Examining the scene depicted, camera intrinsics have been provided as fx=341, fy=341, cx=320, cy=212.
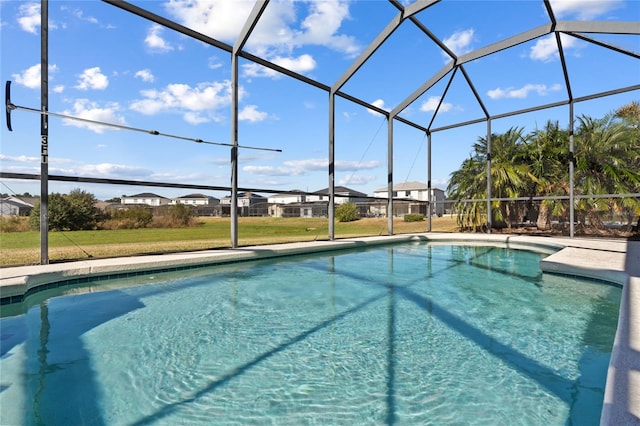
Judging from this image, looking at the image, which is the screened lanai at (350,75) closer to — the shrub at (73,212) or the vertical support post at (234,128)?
the vertical support post at (234,128)

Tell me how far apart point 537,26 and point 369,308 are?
8.60 m

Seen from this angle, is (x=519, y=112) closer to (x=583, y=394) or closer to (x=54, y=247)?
(x=583, y=394)

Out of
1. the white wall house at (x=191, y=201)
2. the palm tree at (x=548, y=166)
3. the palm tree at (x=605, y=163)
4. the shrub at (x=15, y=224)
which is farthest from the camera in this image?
the palm tree at (x=548, y=166)

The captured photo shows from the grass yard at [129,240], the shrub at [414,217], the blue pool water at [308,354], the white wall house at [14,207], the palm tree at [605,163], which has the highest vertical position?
the palm tree at [605,163]

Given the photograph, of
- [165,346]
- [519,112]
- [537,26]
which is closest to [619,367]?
[165,346]

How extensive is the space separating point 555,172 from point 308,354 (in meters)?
13.3

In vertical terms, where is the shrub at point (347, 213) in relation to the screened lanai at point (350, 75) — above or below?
below

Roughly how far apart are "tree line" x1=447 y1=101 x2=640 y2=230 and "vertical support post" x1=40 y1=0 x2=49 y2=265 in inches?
483

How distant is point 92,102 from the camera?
6.31 metres

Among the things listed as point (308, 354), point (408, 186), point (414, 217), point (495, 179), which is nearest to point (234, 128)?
point (308, 354)

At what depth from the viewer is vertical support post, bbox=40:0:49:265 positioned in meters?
5.09

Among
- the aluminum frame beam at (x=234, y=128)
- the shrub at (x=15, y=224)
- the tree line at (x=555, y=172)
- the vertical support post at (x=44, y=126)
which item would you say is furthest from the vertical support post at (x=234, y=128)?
the tree line at (x=555, y=172)

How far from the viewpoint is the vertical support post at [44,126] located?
509 centimetres

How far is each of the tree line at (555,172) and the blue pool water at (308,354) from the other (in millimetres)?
8025
